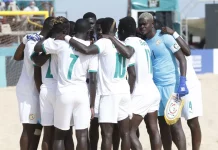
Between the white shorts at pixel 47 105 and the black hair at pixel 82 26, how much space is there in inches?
28.2

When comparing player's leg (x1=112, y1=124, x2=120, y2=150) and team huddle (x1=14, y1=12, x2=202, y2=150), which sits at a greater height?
team huddle (x1=14, y1=12, x2=202, y2=150)

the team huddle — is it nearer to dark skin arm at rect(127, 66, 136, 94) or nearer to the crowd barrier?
dark skin arm at rect(127, 66, 136, 94)

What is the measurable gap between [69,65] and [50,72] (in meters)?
→ 0.37

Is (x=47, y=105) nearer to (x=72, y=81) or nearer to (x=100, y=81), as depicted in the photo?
(x=72, y=81)

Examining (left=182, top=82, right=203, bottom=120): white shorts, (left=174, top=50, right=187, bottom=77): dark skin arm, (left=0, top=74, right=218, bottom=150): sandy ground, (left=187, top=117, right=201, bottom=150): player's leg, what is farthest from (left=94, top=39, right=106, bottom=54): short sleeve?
(left=0, top=74, right=218, bottom=150): sandy ground

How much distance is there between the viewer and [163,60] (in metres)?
6.95

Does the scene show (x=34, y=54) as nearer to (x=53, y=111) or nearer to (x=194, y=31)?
(x=53, y=111)

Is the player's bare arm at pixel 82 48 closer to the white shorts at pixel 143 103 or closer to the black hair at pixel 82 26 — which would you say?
the black hair at pixel 82 26

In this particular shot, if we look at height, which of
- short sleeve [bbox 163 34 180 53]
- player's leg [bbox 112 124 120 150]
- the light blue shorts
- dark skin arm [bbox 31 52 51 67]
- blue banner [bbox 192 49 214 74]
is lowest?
blue banner [bbox 192 49 214 74]

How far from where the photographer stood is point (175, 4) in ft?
75.8

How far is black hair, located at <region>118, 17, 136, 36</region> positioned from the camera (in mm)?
6637

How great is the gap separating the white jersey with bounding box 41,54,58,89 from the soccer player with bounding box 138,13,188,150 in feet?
4.17

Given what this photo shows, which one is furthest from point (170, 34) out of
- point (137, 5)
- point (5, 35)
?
point (137, 5)

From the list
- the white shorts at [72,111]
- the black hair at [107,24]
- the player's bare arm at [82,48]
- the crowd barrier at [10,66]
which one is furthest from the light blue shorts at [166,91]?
the crowd barrier at [10,66]
